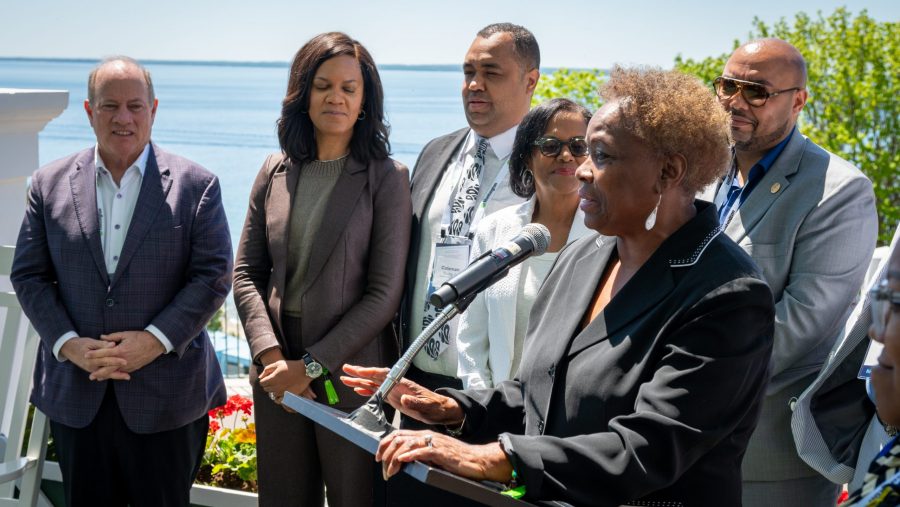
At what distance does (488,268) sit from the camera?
2350 millimetres

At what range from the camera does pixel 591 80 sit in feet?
29.1

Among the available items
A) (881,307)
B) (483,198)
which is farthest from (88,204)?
(881,307)

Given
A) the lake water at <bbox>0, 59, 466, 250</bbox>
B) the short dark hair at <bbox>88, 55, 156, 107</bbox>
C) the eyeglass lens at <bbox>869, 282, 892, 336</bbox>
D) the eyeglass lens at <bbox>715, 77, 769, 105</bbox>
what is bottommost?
the lake water at <bbox>0, 59, 466, 250</bbox>

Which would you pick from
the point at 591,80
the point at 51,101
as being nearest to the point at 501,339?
the point at 51,101

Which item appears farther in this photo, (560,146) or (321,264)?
(321,264)

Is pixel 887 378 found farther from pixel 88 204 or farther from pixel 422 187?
Result: pixel 88 204

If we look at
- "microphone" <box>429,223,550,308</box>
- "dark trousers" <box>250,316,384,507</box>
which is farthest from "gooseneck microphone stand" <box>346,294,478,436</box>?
"dark trousers" <box>250,316,384,507</box>

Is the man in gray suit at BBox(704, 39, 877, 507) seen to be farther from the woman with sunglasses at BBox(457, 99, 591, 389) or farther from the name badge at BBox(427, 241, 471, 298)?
the name badge at BBox(427, 241, 471, 298)

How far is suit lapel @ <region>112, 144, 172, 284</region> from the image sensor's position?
13.1 feet

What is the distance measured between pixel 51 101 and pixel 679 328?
14.2 feet

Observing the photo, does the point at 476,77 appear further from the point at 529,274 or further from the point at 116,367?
the point at 116,367

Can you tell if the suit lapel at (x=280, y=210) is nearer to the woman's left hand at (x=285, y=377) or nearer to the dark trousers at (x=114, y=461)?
the woman's left hand at (x=285, y=377)

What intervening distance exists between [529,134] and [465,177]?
440 mm

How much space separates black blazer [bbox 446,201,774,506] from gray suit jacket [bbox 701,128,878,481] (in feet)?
2.94
